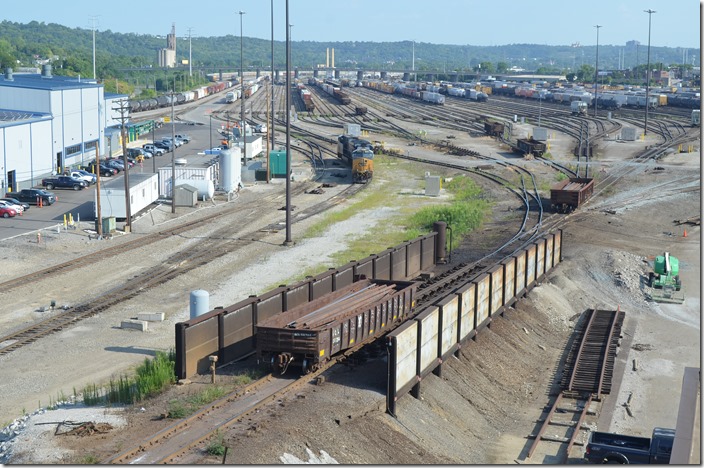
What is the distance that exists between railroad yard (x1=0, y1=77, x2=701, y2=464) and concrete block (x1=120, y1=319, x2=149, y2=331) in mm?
457

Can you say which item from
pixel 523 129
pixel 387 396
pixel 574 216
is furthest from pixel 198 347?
Answer: pixel 523 129

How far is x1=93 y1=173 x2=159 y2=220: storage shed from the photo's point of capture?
56469 millimetres

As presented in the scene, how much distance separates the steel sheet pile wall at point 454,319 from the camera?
81.7 ft

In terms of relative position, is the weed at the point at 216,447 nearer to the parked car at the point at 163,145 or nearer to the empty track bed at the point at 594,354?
the empty track bed at the point at 594,354

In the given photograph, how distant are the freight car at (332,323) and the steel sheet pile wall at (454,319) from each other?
162 cm

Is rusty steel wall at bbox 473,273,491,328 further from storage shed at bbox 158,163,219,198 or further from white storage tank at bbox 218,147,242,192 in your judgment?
white storage tank at bbox 218,147,242,192

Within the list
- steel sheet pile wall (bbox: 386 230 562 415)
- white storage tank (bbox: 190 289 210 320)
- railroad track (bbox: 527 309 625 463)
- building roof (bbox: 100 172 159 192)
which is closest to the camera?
steel sheet pile wall (bbox: 386 230 562 415)

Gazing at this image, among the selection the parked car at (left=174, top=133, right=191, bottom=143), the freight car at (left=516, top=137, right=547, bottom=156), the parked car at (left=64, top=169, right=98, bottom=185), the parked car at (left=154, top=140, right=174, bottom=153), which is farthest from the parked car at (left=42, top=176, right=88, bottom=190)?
the freight car at (left=516, top=137, right=547, bottom=156)

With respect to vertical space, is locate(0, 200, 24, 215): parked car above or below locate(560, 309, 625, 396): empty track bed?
above

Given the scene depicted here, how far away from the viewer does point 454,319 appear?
2994cm

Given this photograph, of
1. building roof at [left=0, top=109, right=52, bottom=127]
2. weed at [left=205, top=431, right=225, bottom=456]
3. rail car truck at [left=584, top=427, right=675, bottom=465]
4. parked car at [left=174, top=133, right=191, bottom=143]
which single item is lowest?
rail car truck at [left=584, top=427, right=675, bottom=465]

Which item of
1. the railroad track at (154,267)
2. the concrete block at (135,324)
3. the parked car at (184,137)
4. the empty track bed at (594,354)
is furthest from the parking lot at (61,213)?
the empty track bed at (594,354)

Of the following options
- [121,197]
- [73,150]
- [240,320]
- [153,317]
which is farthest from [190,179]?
[240,320]

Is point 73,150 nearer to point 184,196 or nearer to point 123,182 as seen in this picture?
point 184,196
